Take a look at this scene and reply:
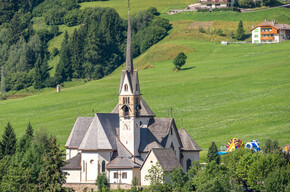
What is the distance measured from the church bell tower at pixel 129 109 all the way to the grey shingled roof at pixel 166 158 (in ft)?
17.7

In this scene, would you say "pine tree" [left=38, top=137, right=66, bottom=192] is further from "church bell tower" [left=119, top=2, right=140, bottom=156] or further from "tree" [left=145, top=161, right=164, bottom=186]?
"church bell tower" [left=119, top=2, right=140, bottom=156]

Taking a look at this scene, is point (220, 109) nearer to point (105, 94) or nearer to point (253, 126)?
point (253, 126)

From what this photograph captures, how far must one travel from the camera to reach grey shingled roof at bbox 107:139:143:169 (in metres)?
116

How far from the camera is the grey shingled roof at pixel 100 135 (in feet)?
384

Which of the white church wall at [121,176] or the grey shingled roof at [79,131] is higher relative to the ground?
the grey shingled roof at [79,131]

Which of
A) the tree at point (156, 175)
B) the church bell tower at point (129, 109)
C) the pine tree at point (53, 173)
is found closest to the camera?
the pine tree at point (53, 173)

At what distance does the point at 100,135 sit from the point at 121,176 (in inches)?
268

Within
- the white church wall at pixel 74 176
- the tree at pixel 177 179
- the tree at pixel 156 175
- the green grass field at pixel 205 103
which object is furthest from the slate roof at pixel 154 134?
the green grass field at pixel 205 103

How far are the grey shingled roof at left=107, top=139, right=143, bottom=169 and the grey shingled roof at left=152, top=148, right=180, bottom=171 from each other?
4441 mm

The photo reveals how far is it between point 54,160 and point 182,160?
1051 inches

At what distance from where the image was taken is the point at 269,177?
105062mm

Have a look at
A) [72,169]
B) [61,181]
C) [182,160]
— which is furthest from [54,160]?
[182,160]

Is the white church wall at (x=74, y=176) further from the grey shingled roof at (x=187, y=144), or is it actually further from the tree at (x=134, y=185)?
the grey shingled roof at (x=187, y=144)

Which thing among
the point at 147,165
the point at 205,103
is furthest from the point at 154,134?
the point at 205,103
